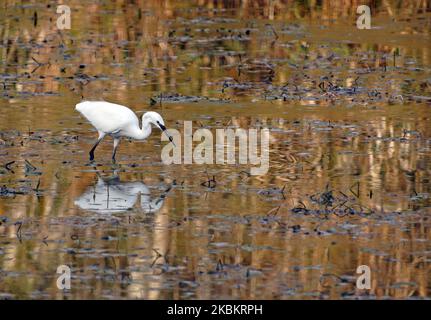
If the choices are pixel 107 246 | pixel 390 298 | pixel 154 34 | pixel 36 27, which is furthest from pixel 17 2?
pixel 390 298

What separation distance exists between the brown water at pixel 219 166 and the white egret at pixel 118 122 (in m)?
0.27

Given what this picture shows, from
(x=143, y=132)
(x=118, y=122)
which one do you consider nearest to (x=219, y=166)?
(x=143, y=132)

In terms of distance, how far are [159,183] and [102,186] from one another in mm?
505

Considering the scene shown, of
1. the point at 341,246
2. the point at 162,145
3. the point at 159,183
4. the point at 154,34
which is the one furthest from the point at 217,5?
the point at 341,246

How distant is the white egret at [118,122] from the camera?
12.3 meters

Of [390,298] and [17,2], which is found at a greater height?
[17,2]

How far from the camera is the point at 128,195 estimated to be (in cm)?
1109

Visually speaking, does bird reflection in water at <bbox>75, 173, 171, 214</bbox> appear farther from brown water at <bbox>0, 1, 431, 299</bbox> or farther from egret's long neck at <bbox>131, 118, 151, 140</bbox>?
egret's long neck at <bbox>131, 118, 151, 140</bbox>

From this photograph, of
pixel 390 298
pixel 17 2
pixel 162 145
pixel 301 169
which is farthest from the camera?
pixel 17 2

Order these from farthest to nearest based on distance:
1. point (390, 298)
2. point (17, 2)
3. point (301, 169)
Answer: point (17, 2) < point (301, 169) < point (390, 298)

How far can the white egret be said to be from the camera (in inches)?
485

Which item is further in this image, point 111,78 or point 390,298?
point 111,78

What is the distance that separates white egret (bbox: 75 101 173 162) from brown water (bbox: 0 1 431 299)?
27cm

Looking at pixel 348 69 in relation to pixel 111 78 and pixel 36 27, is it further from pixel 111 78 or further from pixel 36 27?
pixel 36 27
